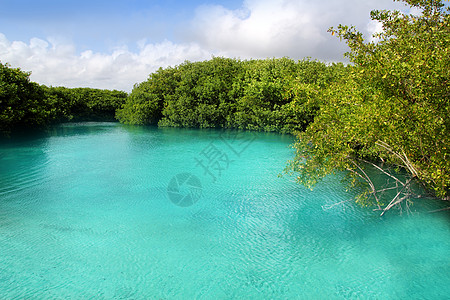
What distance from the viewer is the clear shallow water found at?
610 centimetres

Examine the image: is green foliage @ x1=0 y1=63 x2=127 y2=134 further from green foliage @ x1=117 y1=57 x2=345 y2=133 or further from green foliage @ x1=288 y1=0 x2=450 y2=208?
green foliage @ x1=288 y1=0 x2=450 y2=208

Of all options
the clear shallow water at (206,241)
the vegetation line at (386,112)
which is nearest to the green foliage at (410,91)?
the vegetation line at (386,112)

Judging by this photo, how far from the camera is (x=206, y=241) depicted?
7.89 meters

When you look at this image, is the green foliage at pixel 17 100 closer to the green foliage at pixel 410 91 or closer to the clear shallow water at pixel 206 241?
the clear shallow water at pixel 206 241

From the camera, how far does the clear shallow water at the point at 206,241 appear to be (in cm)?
610

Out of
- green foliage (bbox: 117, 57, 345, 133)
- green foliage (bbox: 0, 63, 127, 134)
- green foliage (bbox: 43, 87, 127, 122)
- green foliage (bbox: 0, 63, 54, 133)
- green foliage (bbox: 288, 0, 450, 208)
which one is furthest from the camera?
green foliage (bbox: 43, 87, 127, 122)

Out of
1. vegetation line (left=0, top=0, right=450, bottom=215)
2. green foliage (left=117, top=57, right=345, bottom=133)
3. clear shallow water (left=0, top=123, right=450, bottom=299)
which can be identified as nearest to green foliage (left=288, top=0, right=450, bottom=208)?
vegetation line (left=0, top=0, right=450, bottom=215)

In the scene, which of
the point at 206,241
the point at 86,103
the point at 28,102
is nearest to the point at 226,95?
the point at 28,102

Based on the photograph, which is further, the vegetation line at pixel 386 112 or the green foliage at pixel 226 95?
the green foliage at pixel 226 95

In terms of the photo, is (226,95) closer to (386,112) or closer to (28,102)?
(28,102)

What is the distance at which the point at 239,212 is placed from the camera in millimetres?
9797

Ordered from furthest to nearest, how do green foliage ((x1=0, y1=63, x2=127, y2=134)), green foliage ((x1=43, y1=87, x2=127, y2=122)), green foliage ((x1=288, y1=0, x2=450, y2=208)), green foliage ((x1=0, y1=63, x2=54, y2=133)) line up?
green foliage ((x1=43, y1=87, x2=127, y2=122))
green foliage ((x1=0, y1=63, x2=127, y2=134))
green foliage ((x1=0, y1=63, x2=54, y2=133))
green foliage ((x1=288, y1=0, x2=450, y2=208))

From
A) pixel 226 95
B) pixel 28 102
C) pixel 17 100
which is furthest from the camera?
pixel 226 95

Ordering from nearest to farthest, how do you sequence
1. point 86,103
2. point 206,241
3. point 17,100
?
point 206,241, point 17,100, point 86,103
